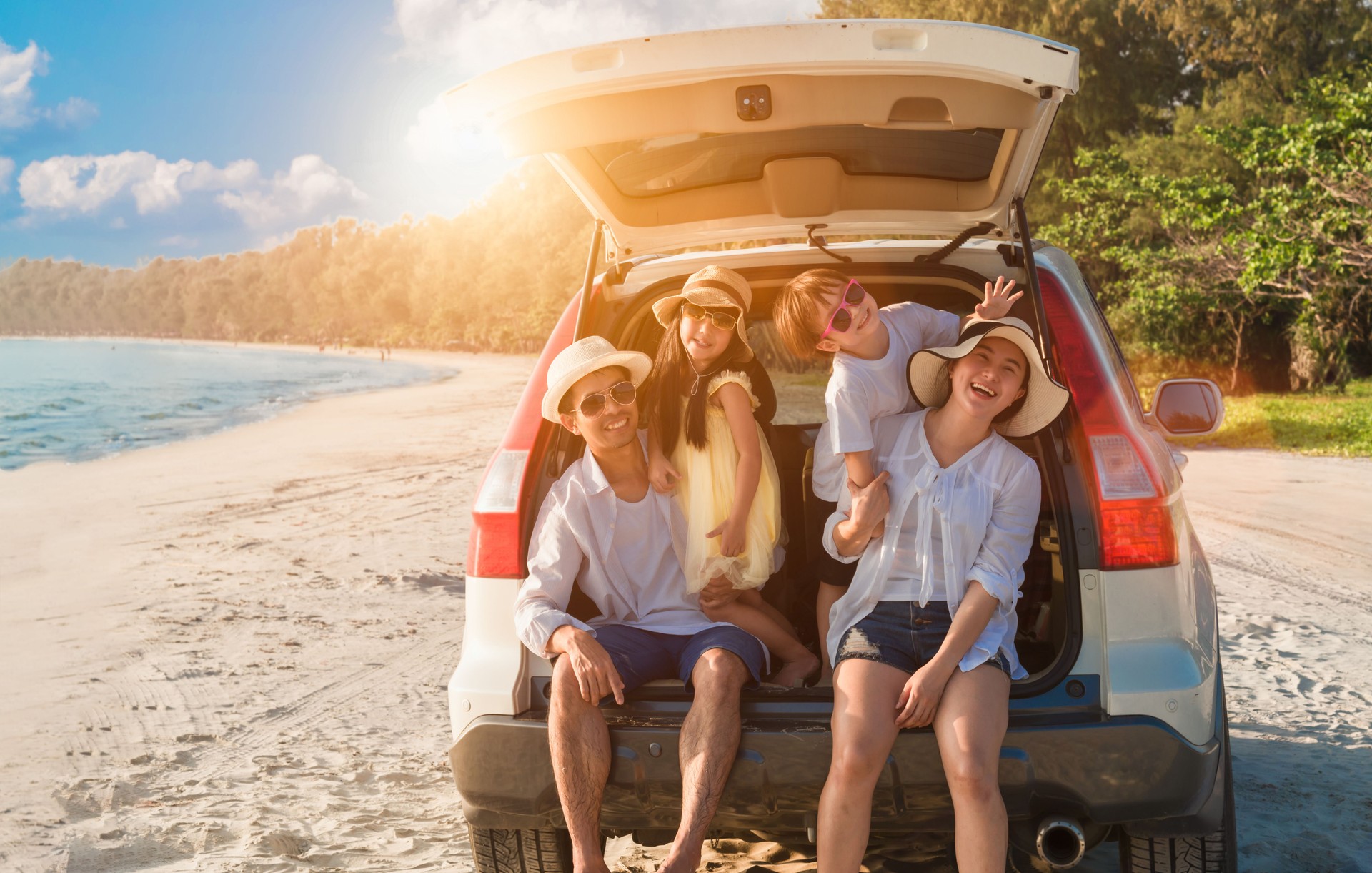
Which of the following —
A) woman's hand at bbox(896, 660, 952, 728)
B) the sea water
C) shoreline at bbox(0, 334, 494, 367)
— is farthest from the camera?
shoreline at bbox(0, 334, 494, 367)

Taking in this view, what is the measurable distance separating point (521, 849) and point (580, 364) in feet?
4.07

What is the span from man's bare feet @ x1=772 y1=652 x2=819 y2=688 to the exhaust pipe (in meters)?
0.77

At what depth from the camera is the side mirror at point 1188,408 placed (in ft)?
10.8

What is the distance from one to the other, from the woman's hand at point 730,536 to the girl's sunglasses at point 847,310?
58 centimetres

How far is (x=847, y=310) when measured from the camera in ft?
9.44

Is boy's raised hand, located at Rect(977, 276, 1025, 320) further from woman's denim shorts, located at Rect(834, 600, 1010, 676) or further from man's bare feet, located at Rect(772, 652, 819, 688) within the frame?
man's bare feet, located at Rect(772, 652, 819, 688)

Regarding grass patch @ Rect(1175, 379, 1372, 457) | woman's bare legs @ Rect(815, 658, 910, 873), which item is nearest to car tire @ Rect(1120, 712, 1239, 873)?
woman's bare legs @ Rect(815, 658, 910, 873)

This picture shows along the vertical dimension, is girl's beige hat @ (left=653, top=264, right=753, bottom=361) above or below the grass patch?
above

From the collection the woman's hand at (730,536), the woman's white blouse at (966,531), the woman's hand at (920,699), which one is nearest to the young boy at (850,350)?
the woman's white blouse at (966,531)

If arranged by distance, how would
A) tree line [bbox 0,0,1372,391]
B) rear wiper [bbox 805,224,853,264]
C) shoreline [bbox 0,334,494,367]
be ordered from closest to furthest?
rear wiper [bbox 805,224,853,264] → tree line [bbox 0,0,1372,391] → shoreline [bbox 0,334,494,367]

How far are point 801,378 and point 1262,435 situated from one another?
11.9 meters

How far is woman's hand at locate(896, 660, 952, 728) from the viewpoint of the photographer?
2361 millimetres

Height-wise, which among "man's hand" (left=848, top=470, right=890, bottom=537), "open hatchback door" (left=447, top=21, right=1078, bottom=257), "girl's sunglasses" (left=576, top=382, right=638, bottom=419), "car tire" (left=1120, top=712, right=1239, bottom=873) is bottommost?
"car tire" (left=1120, top=712, right=1239, bottom=873)

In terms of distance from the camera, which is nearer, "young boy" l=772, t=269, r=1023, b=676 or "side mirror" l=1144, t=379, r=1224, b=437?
"young boy" l=772, t=269, r=1023, b=676
